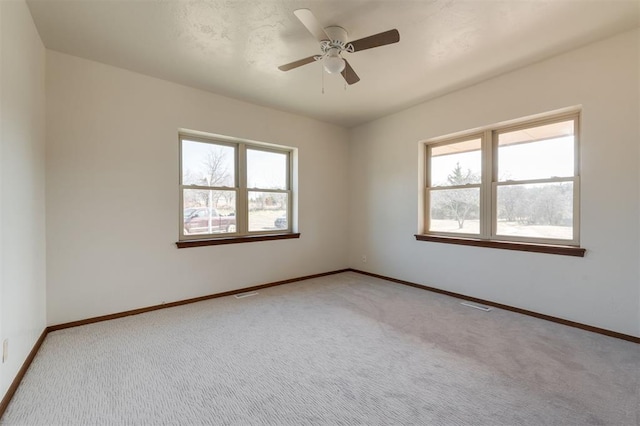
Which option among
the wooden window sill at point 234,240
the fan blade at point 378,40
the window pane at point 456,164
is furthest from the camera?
the window pane at point 456,164

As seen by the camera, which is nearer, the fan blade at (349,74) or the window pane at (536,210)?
the fan blade at (349,74)

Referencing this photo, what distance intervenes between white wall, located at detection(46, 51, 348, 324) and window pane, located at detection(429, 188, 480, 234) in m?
2.68

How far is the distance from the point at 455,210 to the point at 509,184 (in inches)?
29.0

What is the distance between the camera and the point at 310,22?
6.42ft

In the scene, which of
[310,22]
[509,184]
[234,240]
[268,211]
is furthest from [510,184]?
[234,240]

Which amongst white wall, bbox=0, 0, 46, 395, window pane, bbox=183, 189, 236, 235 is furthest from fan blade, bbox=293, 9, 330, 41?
window pane, bbox=183, 189, 236, 235

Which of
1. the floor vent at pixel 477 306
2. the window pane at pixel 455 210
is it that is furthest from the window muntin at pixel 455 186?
the floor vent at pixel 477 306

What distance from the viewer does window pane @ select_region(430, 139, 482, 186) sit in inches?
145

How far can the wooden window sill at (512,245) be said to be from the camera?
2.77m

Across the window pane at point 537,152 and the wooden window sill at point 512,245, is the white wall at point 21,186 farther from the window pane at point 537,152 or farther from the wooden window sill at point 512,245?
the window pane at point 537,152

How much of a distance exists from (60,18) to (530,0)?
12.0ft

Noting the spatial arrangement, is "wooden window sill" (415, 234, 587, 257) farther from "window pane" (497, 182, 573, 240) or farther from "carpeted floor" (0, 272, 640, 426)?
"carpeted floor" (0, 272, 640, 426)

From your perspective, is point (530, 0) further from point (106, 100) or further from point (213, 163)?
point (106, 100)

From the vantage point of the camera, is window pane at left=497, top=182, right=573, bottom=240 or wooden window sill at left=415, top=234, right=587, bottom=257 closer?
wooden window sill at left=415, top=234, right=587, bottom=257
